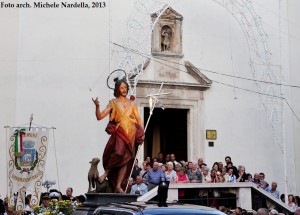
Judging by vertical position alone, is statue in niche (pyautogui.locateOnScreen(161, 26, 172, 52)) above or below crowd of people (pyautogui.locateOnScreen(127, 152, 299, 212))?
above

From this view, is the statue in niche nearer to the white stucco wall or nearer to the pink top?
the white stucco wall

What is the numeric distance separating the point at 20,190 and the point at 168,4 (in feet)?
25.6

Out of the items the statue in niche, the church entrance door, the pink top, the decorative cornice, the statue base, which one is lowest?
the statue base

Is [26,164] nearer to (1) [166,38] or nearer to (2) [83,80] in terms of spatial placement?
(2) [83,80]

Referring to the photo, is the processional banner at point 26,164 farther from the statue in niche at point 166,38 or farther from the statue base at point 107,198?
the statue in niche at point 166,38

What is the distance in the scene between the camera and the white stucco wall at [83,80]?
680 inches

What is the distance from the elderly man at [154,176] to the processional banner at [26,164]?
239cm

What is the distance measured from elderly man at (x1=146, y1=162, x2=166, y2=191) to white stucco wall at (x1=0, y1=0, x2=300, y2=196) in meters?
3.23

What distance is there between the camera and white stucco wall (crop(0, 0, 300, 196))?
17281mm

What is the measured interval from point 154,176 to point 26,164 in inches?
112

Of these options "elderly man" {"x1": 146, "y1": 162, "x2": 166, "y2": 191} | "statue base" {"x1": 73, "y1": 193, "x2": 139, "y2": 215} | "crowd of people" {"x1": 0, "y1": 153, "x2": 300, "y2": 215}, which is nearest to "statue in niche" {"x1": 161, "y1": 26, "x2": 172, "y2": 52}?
"crowd of people" {"x1": 0, "y1": 153, "x2": 300, "y2": 215}

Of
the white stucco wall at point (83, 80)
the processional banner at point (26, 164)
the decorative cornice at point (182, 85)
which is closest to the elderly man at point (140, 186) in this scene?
the processional banner at point (26, 164)

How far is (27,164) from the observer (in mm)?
14016

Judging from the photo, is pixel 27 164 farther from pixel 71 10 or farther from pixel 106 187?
pixel 71 10
